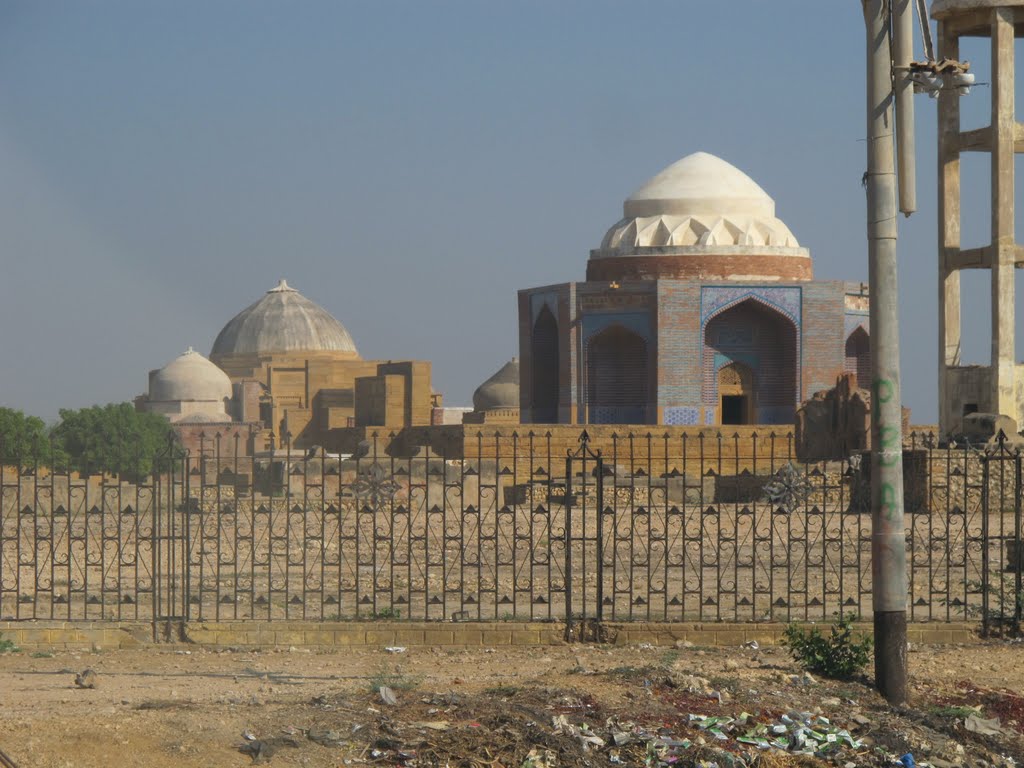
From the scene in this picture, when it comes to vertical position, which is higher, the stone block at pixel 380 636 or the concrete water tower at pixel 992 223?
the concrete water tower at pixel 992 223

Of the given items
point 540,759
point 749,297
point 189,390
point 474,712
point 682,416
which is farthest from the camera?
point 189,390

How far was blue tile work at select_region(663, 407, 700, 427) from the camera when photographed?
93.4 ft

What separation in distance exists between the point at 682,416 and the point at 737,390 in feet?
5.24

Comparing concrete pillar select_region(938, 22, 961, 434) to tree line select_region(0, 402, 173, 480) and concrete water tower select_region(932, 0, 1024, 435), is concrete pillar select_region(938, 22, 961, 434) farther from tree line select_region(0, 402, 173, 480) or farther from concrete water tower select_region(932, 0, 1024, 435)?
tree line select_region(0, 402, 173, 480)

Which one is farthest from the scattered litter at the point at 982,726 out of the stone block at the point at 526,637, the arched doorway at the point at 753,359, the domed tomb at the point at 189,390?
the domed tomb at the point at 189,390

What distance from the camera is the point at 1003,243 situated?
707 inches

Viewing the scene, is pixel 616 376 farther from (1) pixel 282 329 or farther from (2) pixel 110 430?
(1) pixel 282 329

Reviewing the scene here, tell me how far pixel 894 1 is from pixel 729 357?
2313cm

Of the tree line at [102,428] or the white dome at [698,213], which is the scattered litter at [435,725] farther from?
the tree line at [102,428]

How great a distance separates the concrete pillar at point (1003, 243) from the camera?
17969 mm

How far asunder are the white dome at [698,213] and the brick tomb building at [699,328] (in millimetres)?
46

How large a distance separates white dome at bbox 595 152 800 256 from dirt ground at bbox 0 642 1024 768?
23.3 metres

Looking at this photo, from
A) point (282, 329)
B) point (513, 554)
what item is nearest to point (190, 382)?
point (282, 329)

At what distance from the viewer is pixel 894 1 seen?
6.45 metres
